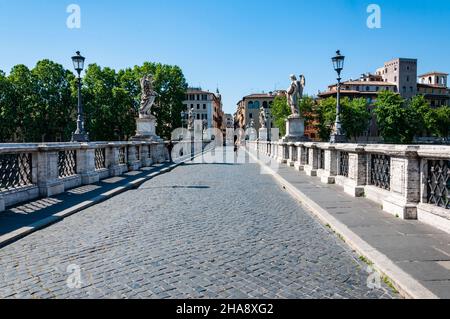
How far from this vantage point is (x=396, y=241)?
18.2 feet

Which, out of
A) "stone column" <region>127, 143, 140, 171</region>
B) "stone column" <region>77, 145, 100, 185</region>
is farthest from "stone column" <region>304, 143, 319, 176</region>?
"stone column" <region>77, 145, 100, 185</region>

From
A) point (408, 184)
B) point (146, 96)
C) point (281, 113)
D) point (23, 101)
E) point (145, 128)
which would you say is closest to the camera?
point (408, 184)

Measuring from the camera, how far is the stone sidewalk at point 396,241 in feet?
13.2

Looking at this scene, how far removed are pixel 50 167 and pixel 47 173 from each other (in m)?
0.23

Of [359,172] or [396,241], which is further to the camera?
[359,172]

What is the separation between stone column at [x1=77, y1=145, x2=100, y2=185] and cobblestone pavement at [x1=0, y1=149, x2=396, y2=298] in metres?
4.62

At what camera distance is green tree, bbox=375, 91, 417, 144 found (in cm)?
7169

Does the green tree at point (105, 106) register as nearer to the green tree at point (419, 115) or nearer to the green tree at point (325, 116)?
the green tree at point (325, 116)

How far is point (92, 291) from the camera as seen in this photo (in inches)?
155

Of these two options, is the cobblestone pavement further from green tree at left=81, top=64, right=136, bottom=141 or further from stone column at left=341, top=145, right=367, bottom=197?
green tree at left=81, top=64, right=136, bottom=141

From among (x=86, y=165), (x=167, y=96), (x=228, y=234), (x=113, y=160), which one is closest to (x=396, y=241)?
(x=228, y=234)

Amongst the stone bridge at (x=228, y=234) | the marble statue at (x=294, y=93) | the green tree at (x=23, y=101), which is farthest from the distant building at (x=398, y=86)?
the stone bridge at (x=228, y=234)

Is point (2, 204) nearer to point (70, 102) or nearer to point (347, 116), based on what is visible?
point (70, 102)

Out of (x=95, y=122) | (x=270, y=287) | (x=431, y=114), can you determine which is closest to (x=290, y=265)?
(x=270, y=287)
